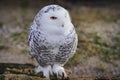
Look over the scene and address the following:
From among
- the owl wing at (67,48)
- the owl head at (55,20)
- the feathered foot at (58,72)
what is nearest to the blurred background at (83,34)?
the feathered foot at (58,72)

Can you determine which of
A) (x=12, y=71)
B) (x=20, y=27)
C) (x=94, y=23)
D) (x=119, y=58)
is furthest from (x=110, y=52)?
(x=12, y=71)

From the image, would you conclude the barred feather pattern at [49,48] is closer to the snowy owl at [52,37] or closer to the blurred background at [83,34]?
the snowy owl at [52,37]

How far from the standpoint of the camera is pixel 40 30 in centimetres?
322

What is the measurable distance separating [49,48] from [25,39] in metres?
2.09

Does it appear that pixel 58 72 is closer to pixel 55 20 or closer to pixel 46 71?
pixel 46 71

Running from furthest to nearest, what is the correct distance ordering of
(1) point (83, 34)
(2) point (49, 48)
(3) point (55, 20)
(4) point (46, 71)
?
(1) point (83, 34) < (4) point (46, 71) < (2) point (49, 48) < (3) point (55, 20)

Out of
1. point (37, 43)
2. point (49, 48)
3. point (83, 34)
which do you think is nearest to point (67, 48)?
point (49, 48)

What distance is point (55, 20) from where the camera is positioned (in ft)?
10.3

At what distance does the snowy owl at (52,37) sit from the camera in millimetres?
3154

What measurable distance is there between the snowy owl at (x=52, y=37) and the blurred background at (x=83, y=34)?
0.72 meters

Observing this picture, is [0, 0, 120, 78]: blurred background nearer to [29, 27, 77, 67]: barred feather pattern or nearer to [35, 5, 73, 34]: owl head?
[29, 27, 77, 67]: barred feather pattern

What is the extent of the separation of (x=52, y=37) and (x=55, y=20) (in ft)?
0.50

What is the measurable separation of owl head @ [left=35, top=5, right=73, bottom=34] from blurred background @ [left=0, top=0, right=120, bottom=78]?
3.20 ft

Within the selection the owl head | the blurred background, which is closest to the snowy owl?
the owl head
